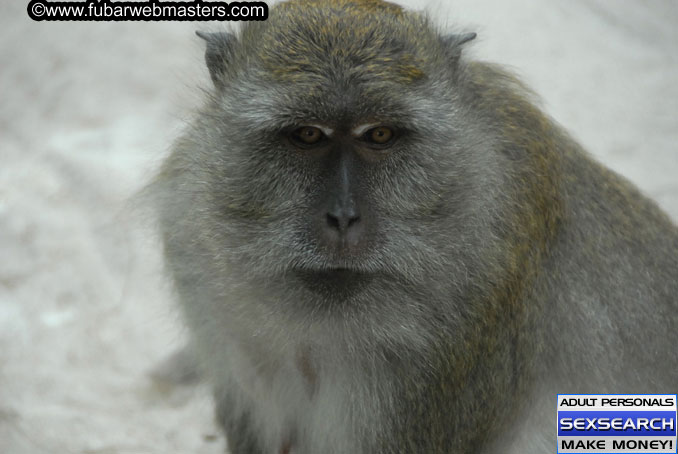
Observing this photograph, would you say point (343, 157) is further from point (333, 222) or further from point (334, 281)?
point (334, 281)

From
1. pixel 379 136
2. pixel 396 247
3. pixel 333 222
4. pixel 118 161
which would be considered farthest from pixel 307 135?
pixel 118 161

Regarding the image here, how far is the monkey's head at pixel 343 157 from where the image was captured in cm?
335

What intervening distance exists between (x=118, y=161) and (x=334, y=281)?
3.75 meters

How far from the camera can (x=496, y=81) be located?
406cm

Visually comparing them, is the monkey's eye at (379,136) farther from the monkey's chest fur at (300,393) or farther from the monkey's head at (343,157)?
the monkey's chest fur at (300,393)

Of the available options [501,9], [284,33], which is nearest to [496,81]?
[284,33]

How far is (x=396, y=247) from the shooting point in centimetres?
341

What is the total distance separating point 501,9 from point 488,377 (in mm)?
4758

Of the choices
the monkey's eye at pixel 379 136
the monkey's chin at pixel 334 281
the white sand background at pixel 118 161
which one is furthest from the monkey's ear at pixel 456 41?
the white sand background at pixel 118 161

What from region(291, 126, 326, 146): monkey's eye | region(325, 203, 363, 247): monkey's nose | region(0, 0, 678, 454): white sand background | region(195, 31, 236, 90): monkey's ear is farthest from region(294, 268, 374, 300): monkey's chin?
region(0, 0, 678, 454): white sand background

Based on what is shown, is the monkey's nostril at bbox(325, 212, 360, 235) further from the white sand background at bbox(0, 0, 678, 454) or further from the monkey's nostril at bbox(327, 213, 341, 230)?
the white sand background at bbox(0, 0, 678, 454)

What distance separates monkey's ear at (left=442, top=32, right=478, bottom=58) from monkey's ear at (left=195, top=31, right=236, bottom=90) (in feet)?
2.95

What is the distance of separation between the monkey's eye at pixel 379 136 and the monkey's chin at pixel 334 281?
1.66ft

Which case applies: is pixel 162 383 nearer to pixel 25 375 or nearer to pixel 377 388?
pixel 25 375
